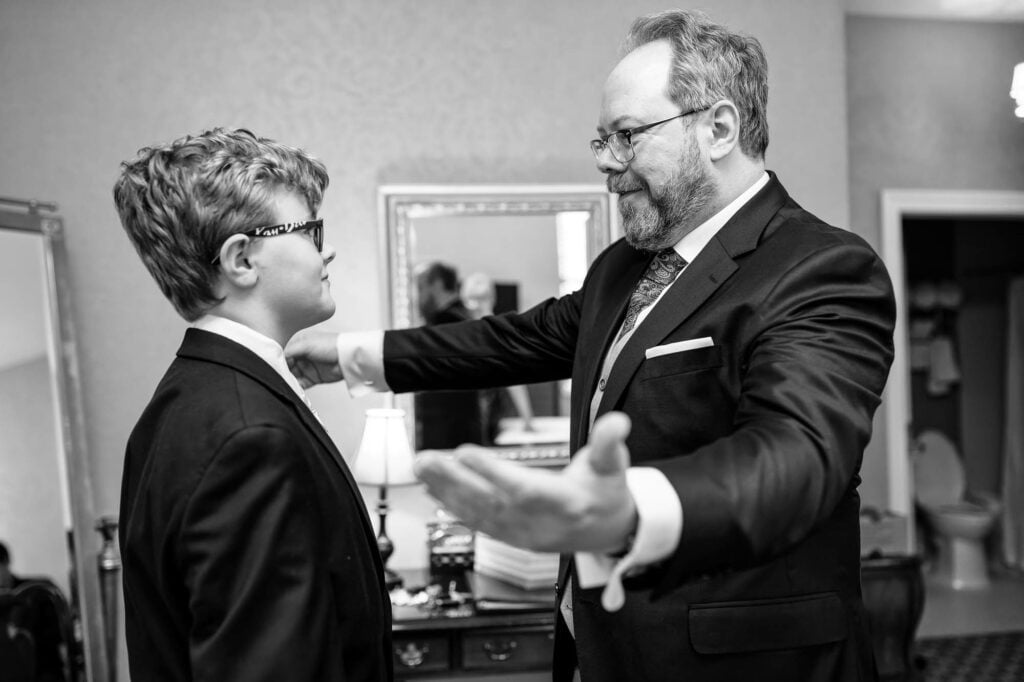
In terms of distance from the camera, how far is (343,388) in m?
3.49

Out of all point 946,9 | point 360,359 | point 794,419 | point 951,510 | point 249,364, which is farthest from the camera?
point 951,510

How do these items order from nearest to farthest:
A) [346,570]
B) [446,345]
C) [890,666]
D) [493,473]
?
[493,473]
[346,570]
[446,345]
[890,666]

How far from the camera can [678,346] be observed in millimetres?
1478

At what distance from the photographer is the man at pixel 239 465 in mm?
Answer: 1183

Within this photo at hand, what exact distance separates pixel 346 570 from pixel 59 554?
222cm

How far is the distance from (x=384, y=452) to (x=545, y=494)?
2342mm

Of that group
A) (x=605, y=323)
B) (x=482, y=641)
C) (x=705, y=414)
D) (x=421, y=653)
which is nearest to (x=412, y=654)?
(x=421, y=653)

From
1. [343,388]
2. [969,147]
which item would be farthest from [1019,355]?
[343,388]

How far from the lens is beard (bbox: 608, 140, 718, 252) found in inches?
64.6

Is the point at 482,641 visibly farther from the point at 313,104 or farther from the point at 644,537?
the point at 644,537

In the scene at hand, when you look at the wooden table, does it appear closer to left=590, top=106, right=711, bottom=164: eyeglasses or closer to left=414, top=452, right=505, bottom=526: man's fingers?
left=590, top=106, right=711, bottom=164: eyeglasses

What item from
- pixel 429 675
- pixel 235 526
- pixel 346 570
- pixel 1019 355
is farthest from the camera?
pixel 1019 355

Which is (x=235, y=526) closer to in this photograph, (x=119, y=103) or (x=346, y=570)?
(x=346, y=570)

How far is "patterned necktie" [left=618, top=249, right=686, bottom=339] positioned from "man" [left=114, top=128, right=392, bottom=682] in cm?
56
